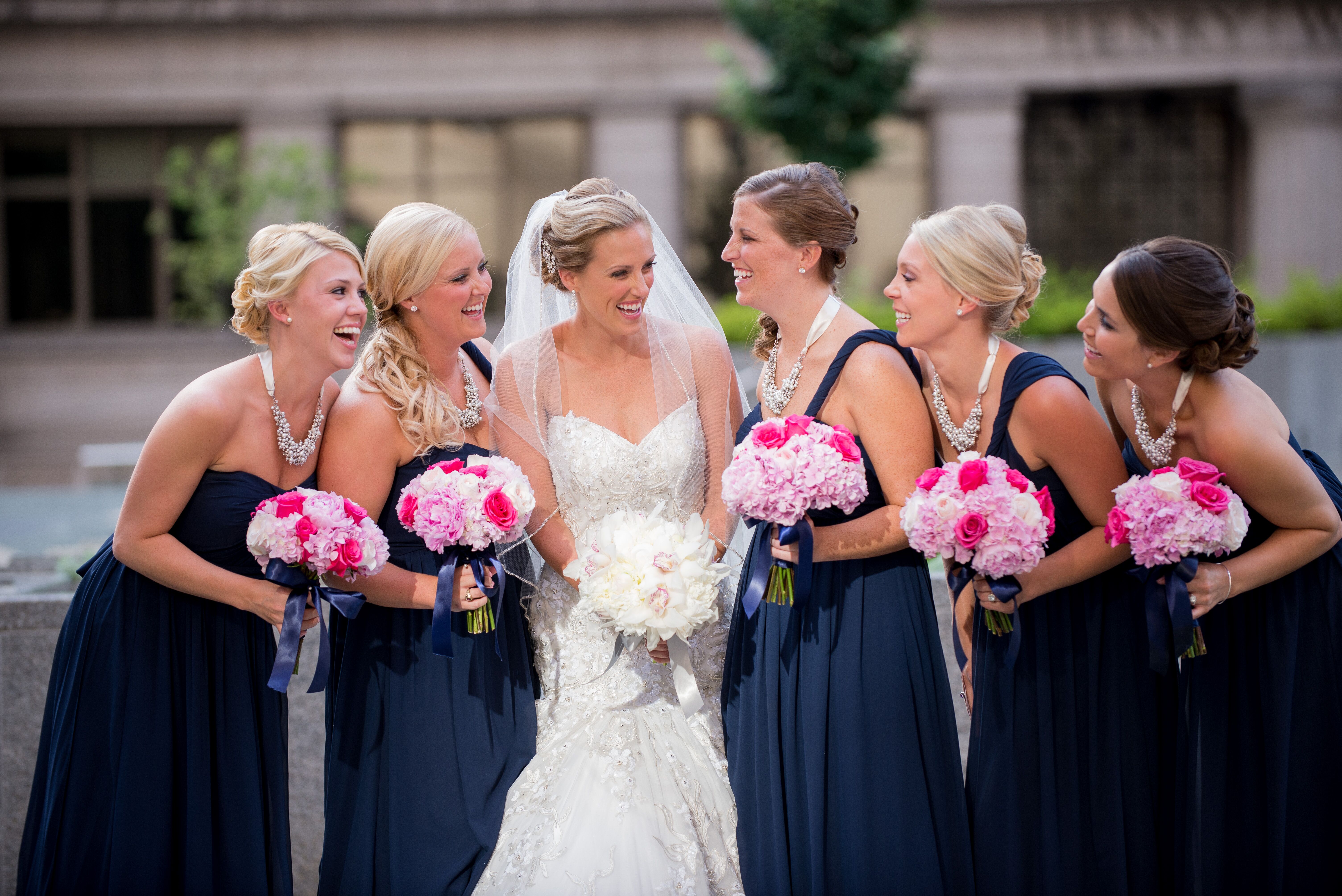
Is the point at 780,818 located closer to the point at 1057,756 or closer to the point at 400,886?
the point at 1057,756

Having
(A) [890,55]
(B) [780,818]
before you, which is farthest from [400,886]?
(A) [890,55]

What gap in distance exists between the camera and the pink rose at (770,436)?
3.31 m

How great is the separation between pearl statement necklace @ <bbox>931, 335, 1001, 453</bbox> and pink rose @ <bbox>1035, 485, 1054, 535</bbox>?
379 millimetres

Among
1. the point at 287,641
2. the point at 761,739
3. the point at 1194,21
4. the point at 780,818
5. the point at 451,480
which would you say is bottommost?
the point at 780,818

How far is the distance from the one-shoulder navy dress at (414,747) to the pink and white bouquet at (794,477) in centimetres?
99

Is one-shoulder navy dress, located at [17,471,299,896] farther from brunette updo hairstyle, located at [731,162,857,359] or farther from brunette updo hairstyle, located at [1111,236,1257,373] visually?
brunette updo hairstyle, located at [1111,236,1257,373]

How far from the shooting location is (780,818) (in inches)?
136

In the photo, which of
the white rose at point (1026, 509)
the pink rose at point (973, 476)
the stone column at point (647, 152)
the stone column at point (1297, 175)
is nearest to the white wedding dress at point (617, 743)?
the pink rose at point (973, 476)

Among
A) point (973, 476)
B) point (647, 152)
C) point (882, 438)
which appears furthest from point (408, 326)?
point (647, 152)

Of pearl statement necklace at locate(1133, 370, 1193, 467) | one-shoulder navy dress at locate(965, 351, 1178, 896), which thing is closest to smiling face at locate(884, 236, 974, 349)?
one-shoulder navy dress at locate(965, 351, 1178, 896)

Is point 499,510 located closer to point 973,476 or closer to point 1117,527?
point 973,476

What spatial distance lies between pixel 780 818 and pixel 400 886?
127cm

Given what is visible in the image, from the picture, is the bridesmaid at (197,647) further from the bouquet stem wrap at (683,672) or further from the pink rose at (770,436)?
the pink rose at (770,436)

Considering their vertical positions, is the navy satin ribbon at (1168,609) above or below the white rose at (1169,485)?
below
